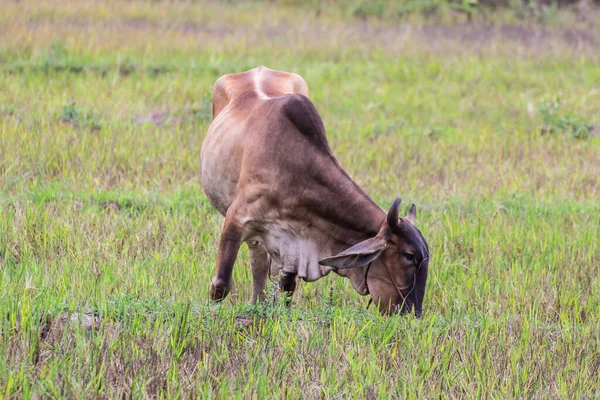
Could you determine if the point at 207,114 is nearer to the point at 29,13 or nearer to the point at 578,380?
the point at 29,13

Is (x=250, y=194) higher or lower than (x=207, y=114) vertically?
higher

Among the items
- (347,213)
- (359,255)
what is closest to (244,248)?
(347,213)

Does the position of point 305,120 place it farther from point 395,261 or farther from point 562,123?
point 562,123

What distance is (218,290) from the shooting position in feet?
16.0

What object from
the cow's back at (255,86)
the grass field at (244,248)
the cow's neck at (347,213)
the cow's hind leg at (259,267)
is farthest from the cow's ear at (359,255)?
the cow's back at (255,86)

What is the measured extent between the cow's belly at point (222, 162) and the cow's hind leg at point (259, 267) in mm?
316

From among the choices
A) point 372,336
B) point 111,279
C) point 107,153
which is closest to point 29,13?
point 107,153

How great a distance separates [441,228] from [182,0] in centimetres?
976

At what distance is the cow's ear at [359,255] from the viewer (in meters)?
4.47

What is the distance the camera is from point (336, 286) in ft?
18.2

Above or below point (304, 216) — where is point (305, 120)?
above

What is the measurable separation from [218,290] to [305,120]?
1.02 meters

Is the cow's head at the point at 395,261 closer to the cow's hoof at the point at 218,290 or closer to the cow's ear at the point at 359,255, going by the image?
the cow's ear at the point at 359,255

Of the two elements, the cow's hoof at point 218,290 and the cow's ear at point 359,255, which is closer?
the cow's ear at point 359,255
